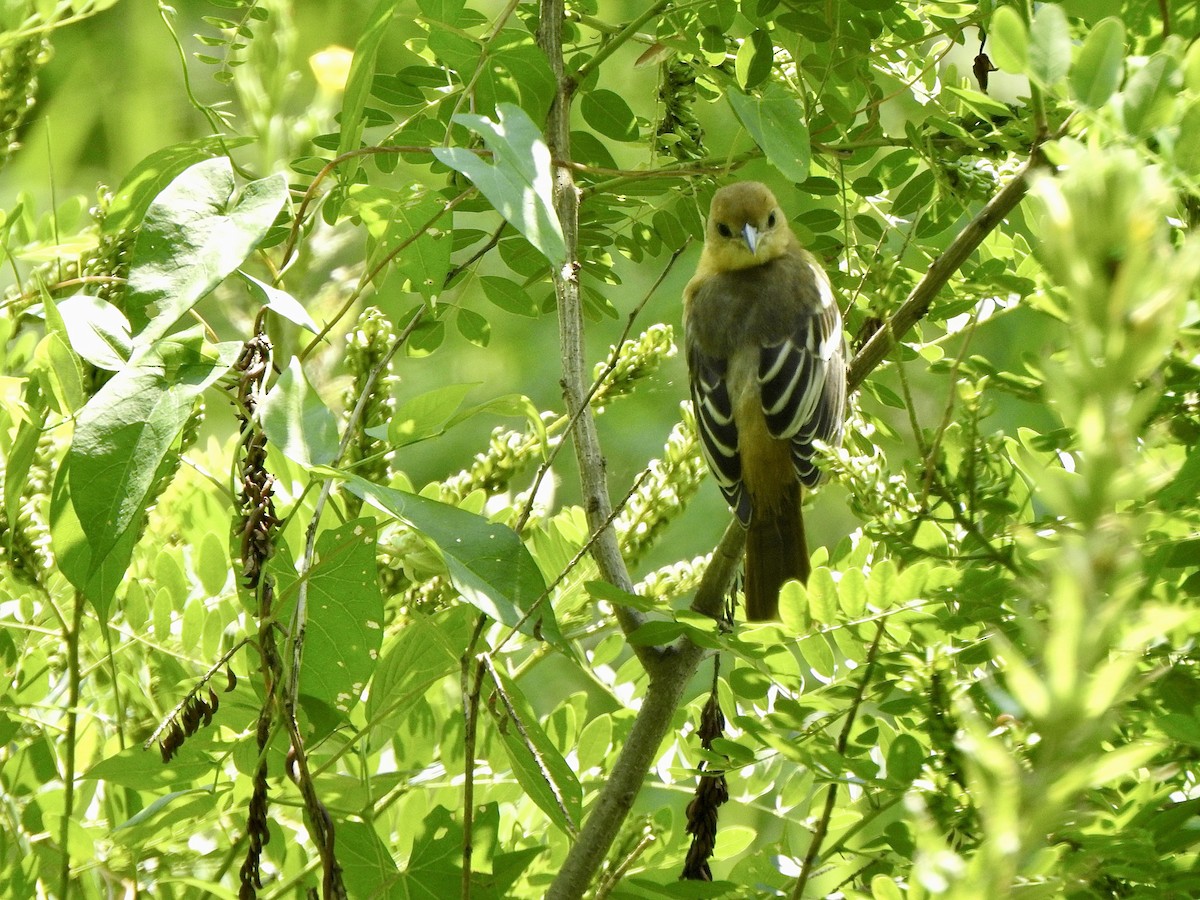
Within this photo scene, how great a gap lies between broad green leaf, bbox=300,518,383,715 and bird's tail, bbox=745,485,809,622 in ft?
4.47

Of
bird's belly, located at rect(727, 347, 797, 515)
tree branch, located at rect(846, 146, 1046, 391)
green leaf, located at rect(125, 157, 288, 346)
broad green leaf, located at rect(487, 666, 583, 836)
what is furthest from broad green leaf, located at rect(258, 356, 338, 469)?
bird's belly, located at rect(727, 347, 797, 515)

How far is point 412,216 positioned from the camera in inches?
A: 74.6

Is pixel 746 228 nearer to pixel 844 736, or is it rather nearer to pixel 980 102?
pixel 980 102

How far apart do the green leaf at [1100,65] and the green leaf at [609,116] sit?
132 centimetres

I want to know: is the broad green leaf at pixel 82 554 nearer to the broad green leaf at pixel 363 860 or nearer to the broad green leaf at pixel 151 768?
the broad green leaf at pixel 151 768

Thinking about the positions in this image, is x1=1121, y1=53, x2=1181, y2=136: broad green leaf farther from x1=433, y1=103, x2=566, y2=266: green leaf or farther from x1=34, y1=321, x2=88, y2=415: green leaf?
x1=34, y1=321, x2=88, y2=415: green leaf

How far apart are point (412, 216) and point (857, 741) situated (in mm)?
1028

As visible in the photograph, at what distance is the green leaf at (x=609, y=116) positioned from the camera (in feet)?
8.04

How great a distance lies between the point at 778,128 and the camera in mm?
1968

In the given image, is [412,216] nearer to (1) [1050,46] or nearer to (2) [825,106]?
(2) [825,106]

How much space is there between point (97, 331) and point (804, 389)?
8.90ft

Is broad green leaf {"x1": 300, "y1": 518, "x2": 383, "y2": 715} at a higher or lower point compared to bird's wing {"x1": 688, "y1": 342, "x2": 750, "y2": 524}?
lower

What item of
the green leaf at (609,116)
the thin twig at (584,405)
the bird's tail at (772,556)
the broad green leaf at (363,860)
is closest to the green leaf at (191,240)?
the thin twig at (584,405)

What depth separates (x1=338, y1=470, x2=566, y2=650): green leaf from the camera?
1.43 metres
